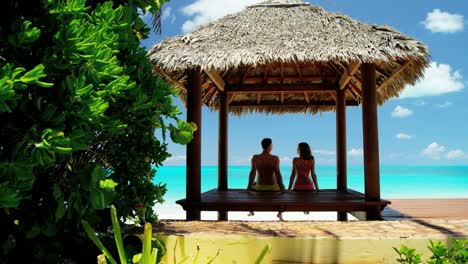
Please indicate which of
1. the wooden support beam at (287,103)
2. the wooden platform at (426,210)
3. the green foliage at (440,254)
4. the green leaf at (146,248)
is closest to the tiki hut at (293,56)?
A: the wooden platform at (426,210)

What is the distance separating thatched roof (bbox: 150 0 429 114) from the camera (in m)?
4.94

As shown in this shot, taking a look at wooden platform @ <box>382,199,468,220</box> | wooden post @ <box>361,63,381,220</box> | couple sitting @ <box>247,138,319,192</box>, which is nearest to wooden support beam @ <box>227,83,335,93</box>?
couple sitting @ <box>247,138,319,192</box>

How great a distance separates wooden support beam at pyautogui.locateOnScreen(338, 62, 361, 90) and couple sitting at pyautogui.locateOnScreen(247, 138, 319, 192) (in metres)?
1.17

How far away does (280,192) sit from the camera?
20.9 ft

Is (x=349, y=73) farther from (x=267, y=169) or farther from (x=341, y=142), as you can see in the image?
(x=341, y=142)

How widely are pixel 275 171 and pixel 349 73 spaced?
1735 millimetres

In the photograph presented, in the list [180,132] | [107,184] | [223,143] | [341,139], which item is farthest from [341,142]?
[107,184]

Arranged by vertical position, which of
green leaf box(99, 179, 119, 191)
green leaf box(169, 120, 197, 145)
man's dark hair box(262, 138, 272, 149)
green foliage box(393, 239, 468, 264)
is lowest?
green foliage box(393, 239, 468, 264)

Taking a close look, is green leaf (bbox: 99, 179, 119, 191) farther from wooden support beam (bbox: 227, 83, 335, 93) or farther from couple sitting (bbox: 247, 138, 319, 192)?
wooden support beam (bbox: 227, 83, 335, 93)

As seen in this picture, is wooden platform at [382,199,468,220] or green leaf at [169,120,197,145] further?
wooden platform at [382,199,468,220]

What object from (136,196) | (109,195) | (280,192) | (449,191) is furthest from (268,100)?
(449,191)

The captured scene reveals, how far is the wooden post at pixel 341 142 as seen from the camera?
7.61m

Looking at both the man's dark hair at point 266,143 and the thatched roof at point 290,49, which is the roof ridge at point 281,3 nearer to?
the thatched roof at point 290,49

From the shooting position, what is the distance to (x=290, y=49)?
5.09m
